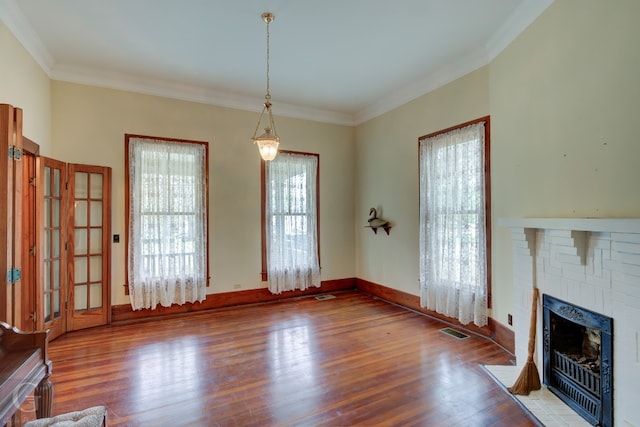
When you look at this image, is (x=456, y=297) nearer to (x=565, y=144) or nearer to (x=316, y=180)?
(x=565, y=144)

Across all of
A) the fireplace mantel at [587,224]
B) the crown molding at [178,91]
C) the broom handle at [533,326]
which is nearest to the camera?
the fireplace mantel at [587,224]

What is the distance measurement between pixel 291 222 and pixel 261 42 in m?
2.81

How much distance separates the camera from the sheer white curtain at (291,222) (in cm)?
525

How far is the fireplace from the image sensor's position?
2.03 metres

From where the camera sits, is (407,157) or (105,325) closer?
(105,325)

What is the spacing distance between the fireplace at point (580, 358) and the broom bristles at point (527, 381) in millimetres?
102

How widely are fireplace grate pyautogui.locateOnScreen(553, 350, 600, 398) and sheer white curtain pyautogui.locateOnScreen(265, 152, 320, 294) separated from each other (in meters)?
3.67

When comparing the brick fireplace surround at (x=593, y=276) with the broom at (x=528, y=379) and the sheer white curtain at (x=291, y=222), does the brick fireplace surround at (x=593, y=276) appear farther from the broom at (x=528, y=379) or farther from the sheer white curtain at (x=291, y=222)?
the sheer white curtain at (x=291, y=222)

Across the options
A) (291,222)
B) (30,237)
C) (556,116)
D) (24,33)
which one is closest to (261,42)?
(24,33)

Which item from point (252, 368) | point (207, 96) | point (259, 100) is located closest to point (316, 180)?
point (259, 100)

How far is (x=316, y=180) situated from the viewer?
570cm

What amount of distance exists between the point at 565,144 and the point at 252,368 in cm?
328

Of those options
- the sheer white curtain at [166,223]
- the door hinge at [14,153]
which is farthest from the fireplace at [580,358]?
the sheer white curtain at [166,223]

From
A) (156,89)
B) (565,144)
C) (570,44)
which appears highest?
(156,89)
